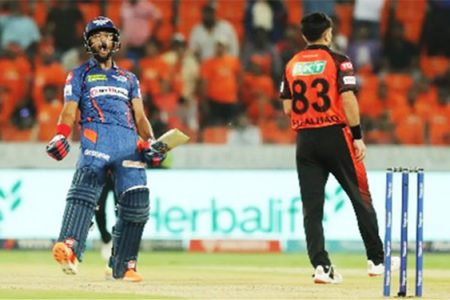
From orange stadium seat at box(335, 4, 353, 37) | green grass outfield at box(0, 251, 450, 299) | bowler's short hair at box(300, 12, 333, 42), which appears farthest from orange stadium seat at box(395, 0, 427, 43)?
bowler's short hair at box(300, 12, 333, 42)

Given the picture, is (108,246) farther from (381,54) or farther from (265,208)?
(381,54)

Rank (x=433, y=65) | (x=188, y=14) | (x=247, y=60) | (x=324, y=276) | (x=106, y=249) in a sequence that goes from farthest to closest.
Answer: (x=188, y=14)
(x=433, y=65)
(x=247, y=60)
(x=106, y=249)
(x=324, y=276)

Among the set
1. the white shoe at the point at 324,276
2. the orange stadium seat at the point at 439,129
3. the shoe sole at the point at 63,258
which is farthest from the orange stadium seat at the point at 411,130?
the shoe sole at the point at 63,258

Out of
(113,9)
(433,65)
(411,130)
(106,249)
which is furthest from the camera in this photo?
(113,9)

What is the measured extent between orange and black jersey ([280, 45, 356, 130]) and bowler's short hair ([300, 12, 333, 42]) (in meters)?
0.10

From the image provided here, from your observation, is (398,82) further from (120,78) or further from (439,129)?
(120,78)

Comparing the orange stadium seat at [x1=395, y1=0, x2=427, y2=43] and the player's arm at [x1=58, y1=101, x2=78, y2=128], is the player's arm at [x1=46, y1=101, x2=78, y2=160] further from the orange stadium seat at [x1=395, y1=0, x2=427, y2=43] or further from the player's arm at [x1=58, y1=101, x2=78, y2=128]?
the orange stadium seat at [x1=395, y1=0, x2=427, y2=43]

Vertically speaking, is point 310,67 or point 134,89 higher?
point 310,67

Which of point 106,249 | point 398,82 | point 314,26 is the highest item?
point 314,26

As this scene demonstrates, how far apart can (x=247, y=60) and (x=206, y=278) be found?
9.38 meters

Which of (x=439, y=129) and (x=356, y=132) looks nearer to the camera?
(x=356, y=132)

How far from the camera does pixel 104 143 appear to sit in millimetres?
12344

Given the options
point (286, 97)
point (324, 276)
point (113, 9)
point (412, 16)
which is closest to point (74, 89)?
point (286, 97)

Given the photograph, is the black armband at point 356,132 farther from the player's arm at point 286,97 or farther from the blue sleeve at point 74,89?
the blue sleeve at point 74,89
